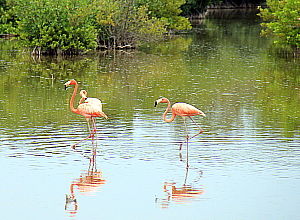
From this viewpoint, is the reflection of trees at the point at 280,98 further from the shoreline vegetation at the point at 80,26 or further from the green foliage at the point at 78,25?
the green foliage at the point at 78,25

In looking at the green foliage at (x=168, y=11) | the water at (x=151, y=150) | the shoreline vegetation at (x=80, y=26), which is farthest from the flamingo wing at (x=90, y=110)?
the green foliage at (x=168, y=11)

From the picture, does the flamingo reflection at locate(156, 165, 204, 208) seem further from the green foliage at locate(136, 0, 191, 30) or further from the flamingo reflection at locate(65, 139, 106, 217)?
the green foliage at locate(136, 0, 191, 30)

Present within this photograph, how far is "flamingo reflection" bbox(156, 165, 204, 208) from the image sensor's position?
7988 millimetres

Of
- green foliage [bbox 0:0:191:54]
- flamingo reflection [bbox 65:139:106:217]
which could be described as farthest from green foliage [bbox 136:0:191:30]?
flamingo reflection [bbox 65:139:106:217]

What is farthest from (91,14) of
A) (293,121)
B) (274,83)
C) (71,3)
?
(293,121)

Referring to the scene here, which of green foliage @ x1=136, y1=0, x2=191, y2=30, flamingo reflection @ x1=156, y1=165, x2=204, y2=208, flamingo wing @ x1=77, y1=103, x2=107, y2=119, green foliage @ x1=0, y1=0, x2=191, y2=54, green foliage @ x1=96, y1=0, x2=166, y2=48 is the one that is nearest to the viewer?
flamingo reflection @ x1=156, y1=165, x2=204, y2=208

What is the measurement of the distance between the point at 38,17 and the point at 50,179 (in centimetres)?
1950

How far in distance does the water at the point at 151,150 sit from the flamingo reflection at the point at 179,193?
0.02 meters

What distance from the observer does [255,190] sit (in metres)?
8.37

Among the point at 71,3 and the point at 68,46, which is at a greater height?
the point at 71,3

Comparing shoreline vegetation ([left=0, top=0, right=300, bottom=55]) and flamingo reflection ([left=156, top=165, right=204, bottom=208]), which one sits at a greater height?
shoreline vegetation ([left=0, top=0, right=300, bottom=55])

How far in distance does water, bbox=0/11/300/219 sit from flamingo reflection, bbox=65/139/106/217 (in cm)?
2

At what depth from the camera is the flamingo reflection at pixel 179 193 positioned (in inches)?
314

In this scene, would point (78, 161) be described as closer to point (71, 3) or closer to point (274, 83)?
point (274, 83)
